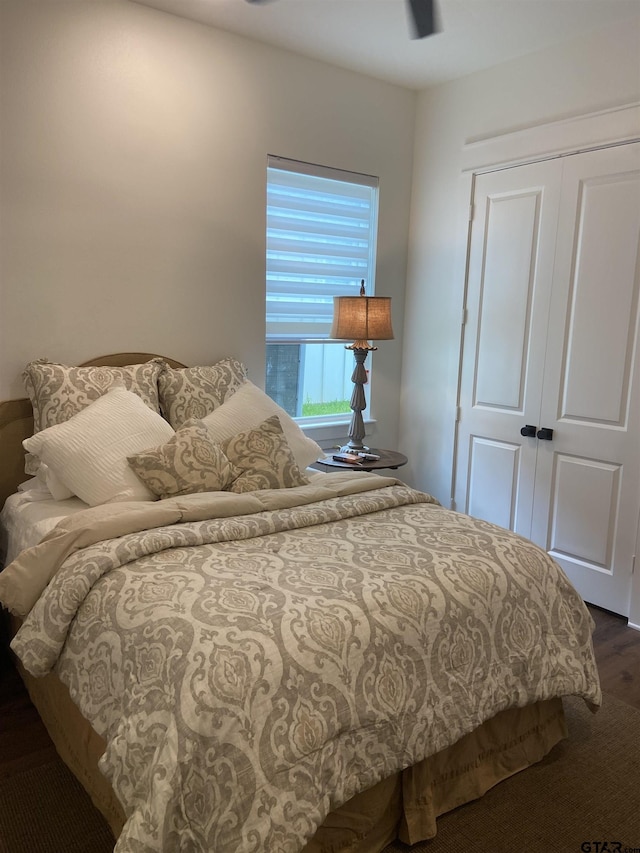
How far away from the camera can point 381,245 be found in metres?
3.89

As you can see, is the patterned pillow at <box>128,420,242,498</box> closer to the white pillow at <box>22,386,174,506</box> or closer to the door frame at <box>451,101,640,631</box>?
the white pillow at <box>22,386,174,506</box>

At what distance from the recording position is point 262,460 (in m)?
2.56

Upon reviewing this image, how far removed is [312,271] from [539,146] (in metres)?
1.32

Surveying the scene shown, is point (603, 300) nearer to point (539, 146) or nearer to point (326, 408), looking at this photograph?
point (539, 146)

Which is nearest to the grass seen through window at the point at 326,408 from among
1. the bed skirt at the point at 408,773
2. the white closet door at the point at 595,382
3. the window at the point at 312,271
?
the window at the point at 312,271

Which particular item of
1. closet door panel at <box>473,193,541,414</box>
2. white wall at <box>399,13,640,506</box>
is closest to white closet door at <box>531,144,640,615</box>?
closet door panel at <box>473,193,541,414</box>

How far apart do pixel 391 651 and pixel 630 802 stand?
96cm

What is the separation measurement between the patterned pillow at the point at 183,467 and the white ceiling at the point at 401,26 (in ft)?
5.74

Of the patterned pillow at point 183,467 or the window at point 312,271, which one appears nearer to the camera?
the patterned pillow at point 183,467

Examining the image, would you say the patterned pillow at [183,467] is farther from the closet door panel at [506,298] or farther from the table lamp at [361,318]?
the closet door panel at [506,298]

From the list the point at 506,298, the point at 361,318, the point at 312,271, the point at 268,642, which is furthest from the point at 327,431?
the point at 268,642

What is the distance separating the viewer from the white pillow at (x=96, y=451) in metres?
2.35

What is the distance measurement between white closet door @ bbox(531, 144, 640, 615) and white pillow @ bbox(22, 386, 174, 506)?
201cm

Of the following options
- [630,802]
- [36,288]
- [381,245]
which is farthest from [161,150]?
[630,802]
